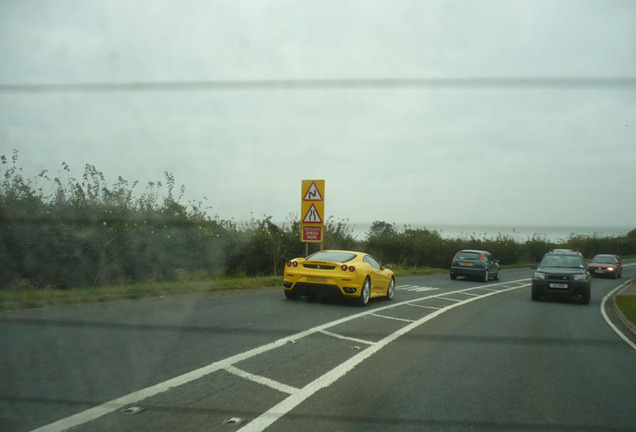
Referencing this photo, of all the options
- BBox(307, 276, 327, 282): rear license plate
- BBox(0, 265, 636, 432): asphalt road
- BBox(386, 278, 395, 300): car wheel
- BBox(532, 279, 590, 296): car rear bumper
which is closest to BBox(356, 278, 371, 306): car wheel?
BBox(307, 276, 327, 282): rear license plate

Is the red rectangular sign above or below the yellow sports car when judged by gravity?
above

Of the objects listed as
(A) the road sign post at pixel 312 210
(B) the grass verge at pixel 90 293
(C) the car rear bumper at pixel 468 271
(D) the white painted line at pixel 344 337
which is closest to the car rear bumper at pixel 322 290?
(B) the grass verge at pixel 90 293

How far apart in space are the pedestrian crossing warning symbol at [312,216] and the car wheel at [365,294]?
4139 millimetres

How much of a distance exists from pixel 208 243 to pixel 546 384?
13565 mm

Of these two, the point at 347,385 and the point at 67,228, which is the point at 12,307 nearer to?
the point at 67,228

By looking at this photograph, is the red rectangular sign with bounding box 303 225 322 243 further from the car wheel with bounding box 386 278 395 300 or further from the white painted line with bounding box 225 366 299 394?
the white painted line with bounding box 225 366 299 394

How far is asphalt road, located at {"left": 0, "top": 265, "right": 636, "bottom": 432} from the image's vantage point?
425cm

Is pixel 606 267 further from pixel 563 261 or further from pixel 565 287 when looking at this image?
pixel 565 287

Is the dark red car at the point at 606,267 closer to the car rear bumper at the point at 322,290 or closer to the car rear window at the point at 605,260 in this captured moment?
the car rear window at the point at 605,260

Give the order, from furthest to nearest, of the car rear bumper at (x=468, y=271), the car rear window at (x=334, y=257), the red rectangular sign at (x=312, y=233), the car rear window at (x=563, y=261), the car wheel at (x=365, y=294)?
the car rear bumper at (x=468, y=271)
the car rear window at (x=563, y=261)
the red rectangular sign at (x=312, y=233)
the car rear window at (x=334, y=257)
the car wheel at (x=365, y=294)

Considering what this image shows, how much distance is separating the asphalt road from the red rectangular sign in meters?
6.10

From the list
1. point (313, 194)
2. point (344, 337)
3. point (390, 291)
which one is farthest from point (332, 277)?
point (313, 194)

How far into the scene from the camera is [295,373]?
569 centimetres

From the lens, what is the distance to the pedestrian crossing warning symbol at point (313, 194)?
16.2 meters
